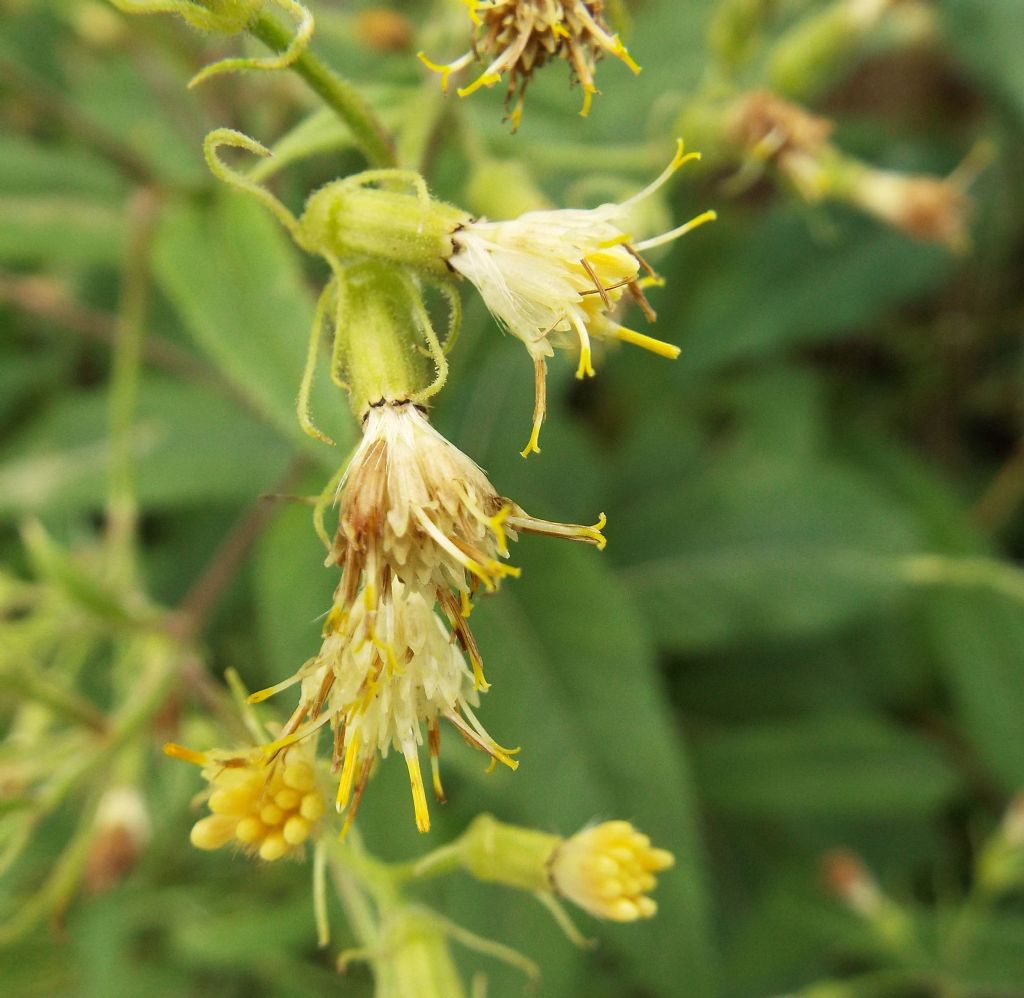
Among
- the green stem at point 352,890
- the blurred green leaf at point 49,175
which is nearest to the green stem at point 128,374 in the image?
the blurred green leaf at point 49,175

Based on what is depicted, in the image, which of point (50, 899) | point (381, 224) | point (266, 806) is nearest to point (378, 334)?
point (381, 224)

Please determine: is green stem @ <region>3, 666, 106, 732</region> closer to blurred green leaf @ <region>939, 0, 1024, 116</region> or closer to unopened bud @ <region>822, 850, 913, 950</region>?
unopened bud @ <region>822, 850, 913, 950</region>

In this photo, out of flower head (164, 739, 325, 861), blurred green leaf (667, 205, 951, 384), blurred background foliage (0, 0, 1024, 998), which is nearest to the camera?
flower head (164, 739, 325, 861)

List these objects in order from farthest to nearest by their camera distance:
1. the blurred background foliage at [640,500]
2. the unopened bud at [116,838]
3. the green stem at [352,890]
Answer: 1. the blurred background foliage at [640,500]
2. the unopened bud at [116,838]
3. the green stem at [352,890]

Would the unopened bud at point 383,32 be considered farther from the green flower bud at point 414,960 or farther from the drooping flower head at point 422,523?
the green flower bud at point 414,960

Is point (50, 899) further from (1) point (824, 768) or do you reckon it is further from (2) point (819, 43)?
(2) point (819, 43)

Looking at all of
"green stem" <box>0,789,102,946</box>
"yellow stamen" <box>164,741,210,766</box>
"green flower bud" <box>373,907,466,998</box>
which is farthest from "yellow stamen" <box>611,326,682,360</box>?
"green stem" <box>0,789,102,946</box>
